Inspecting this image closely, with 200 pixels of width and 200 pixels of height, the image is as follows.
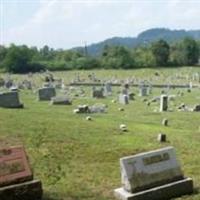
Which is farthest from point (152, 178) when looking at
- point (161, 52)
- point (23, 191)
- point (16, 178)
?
point (161, 52)

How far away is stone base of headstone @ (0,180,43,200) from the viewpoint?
1212 cm

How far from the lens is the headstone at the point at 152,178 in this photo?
1224 centimetres

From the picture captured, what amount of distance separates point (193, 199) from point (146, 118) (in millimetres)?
15463

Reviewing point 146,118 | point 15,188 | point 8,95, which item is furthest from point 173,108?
point 15,188

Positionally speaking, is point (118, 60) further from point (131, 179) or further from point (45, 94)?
point (131, 179)

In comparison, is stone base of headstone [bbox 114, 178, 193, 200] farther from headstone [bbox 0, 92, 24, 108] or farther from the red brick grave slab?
headstone [bbox 0, 92, 24, 108]

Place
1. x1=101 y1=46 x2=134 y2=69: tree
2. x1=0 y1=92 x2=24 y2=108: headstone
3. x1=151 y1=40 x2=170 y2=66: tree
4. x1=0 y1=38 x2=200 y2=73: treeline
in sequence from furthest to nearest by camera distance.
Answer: x1=151 y1=40 x2=170 y2=66: tree < x1=101 y1=46 x2=134 y2=69: tree < x1=0 y1=38 x2=200 y2=73: treeline < x1=0 y1=92 x2=24 y2=108: headstone

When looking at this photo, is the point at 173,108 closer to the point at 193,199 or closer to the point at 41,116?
the point at 41,116

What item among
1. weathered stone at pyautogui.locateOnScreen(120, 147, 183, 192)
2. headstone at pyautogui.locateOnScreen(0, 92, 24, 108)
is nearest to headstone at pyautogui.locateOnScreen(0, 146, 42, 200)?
Result: weathered stone at pyautogui.locateOnScreen(120, 147, 183, 192)

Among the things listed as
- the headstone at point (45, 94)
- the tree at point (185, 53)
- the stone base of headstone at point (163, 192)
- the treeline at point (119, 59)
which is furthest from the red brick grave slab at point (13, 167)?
the tree at point (185, 53)

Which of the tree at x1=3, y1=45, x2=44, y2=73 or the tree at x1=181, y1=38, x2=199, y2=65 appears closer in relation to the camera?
the tree at x1=3, y1=45, x2=44, y2=73

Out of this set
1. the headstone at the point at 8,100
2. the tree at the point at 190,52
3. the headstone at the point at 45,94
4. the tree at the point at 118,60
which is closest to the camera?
the headstone at the point at 8,100

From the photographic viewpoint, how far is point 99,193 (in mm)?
13164

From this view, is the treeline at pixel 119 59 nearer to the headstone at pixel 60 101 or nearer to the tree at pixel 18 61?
the tree at pixel 18 61
